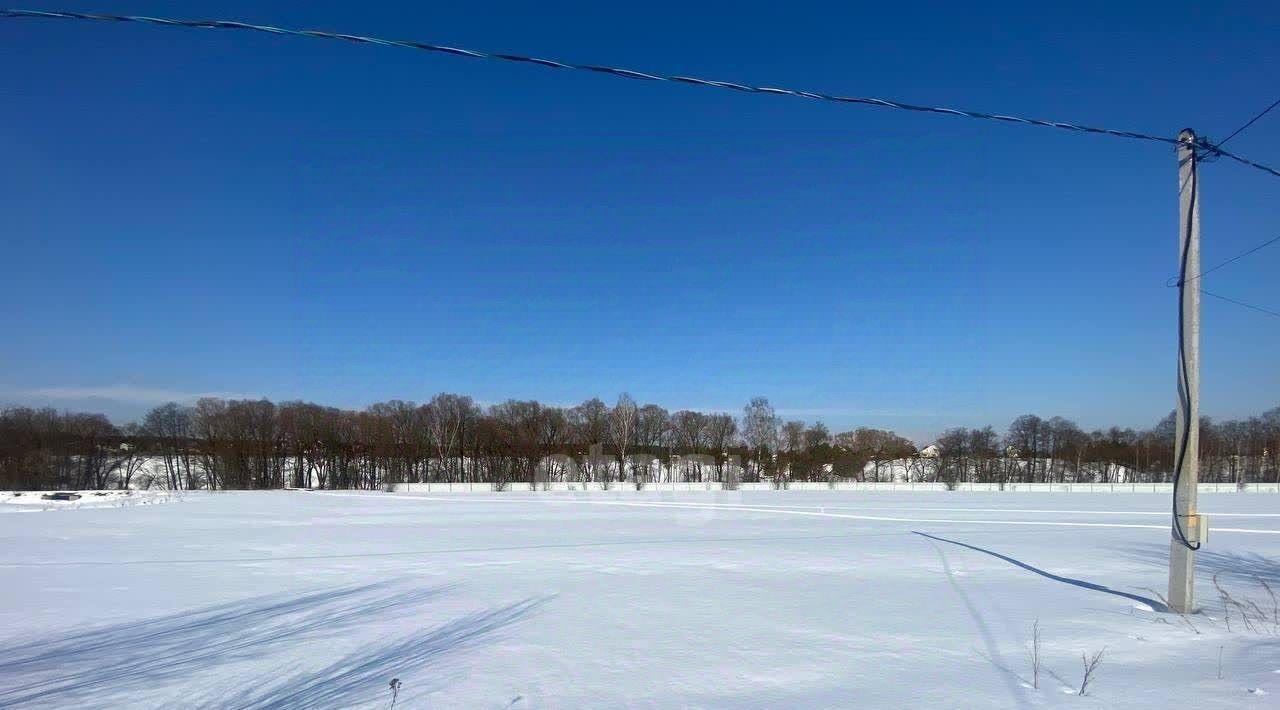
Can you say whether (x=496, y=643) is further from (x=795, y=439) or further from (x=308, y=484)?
(x=795, y=439)

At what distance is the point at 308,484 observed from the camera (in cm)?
5309

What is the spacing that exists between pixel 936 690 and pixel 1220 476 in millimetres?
77766

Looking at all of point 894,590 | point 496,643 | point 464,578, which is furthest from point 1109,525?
point 496,643

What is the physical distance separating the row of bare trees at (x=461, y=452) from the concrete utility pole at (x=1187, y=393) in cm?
4165

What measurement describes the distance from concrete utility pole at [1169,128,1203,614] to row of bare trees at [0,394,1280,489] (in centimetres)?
4165

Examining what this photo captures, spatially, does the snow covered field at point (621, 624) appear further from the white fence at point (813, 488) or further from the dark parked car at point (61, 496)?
the white fence at point (813, 488)

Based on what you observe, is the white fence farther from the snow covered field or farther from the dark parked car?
the snow covered field

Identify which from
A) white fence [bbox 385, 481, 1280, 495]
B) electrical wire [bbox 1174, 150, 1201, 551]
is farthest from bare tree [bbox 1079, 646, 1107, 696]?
white fence [bbox 385, 481, 1280, 495]

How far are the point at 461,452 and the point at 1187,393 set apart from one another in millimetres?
53146

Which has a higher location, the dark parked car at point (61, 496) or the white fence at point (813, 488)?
the dark parked car at point (61, 496)

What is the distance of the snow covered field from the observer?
4438 millimetres

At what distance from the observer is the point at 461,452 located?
55844mm

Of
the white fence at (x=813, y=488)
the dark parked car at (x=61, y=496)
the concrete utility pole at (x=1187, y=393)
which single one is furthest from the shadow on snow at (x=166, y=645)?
the white fence at (x=813, y=488)

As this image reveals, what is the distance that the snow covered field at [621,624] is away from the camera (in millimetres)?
4438
